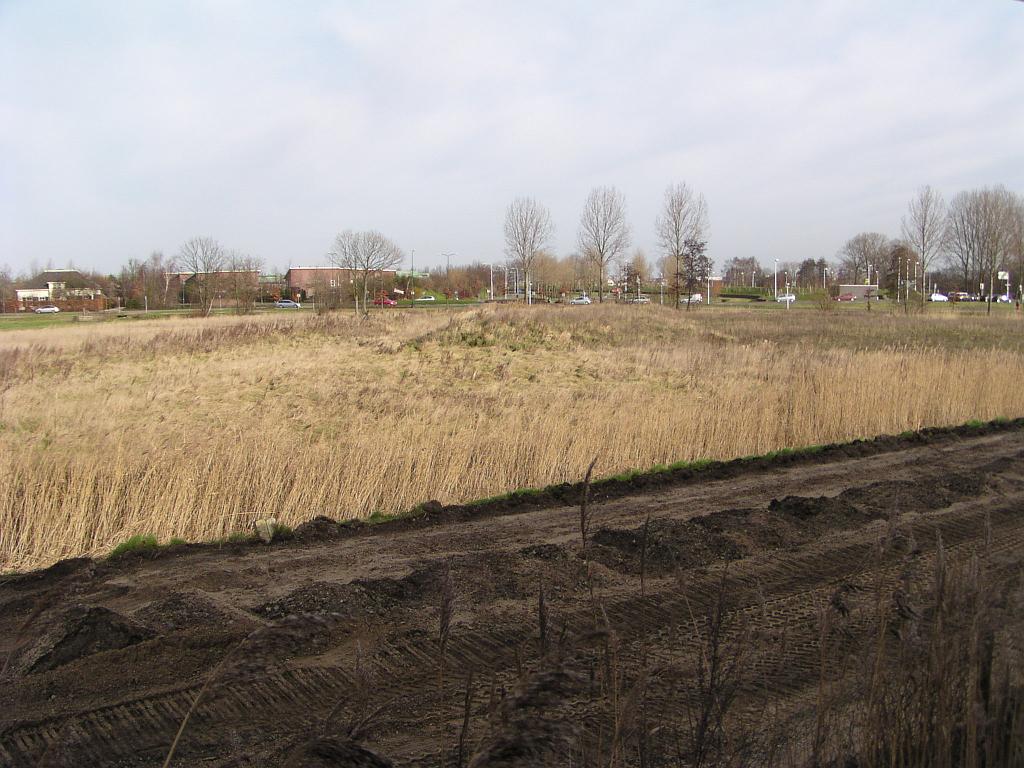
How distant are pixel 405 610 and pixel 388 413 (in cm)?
789

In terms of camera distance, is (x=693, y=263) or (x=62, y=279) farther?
(x=62, y=279)

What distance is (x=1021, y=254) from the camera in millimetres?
58812

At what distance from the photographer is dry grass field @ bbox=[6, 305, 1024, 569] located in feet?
23.6

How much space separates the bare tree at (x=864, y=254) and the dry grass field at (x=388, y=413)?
268 ft

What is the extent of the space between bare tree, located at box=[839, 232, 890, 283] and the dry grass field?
81794 millimetres

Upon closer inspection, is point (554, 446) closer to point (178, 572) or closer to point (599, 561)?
point (599, 561)

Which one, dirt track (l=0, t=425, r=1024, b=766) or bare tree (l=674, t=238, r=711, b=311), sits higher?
bare tree (l=674, t=238, r=711, b=311)

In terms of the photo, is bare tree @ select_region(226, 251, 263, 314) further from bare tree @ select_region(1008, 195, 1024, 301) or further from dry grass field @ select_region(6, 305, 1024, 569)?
bare tree @ select_region(1008, 195, 1024, 301)

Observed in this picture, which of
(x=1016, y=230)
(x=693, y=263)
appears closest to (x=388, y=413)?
(x=693, y=263)

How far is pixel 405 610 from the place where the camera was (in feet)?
16.1

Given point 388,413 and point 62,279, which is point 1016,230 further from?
point 62,279

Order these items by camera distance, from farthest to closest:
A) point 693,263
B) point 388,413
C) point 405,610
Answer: point 693,263
point 388,413
point 405,610

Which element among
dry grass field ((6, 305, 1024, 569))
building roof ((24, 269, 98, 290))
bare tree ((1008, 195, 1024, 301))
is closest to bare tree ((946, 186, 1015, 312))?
bare tree ((1008, 195, 1024, 301))

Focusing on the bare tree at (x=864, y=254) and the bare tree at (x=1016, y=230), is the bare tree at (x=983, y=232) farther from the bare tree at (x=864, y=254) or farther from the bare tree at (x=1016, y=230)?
the bare tree at (x=864, y=254)
